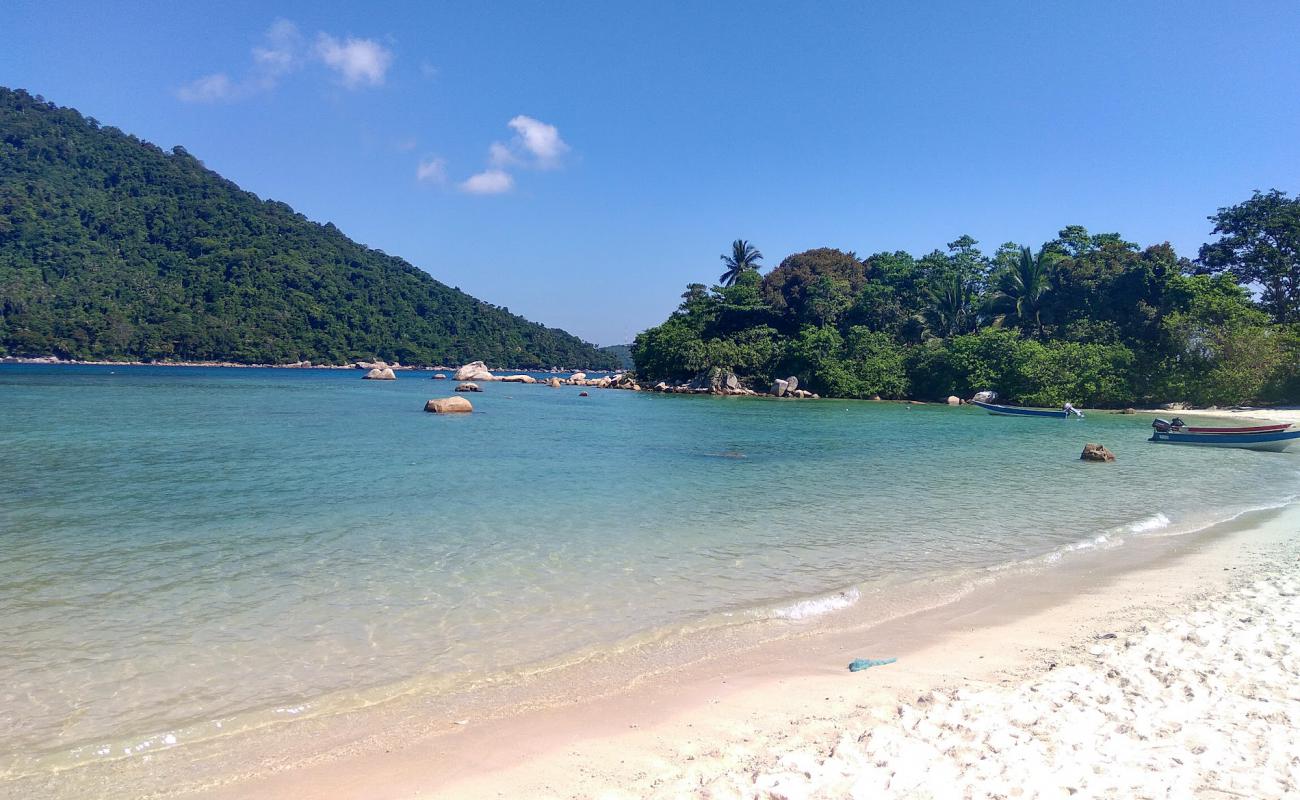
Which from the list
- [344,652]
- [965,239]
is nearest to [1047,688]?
[344,652]

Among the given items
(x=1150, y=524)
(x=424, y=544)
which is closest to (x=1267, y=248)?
(x=1150, y=524)

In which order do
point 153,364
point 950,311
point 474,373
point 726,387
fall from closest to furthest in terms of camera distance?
1. point 726,387
2. point 950,311
3. point 474,373
4. point 153,364

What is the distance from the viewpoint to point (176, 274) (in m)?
112

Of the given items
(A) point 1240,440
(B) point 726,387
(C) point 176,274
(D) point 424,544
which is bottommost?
(D) point 424,544

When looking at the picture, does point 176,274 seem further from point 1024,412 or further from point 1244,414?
point 1244,414

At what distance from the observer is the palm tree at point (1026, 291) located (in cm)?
5722

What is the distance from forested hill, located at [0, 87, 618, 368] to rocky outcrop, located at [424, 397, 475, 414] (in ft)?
294

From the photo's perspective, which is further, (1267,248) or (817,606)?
(1267,248)

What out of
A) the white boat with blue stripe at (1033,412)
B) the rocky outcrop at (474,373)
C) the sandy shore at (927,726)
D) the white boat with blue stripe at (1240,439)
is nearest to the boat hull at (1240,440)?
the white boat with blue stripe at (1240,439)

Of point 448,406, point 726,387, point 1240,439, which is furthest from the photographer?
point 726,387

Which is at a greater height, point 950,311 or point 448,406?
point 950,311

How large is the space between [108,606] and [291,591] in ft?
5.34

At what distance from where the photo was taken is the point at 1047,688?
16.7 ft

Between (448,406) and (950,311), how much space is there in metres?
46.8
